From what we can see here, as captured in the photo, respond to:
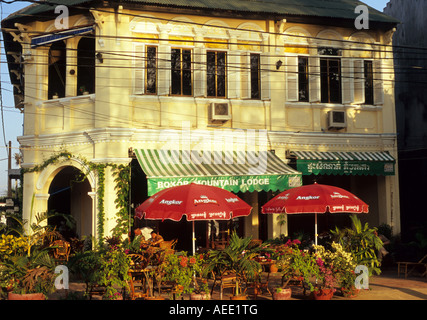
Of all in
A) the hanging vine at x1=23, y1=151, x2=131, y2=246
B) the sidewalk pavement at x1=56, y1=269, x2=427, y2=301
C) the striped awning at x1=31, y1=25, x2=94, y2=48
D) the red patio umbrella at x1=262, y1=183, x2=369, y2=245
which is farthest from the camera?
the striped awning at x1=31, y1=25, x2=94, y2=48

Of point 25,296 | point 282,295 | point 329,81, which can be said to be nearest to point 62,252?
point 25,296

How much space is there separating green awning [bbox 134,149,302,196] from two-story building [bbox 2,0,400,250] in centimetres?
4

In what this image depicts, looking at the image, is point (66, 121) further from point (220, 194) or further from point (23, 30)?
point (220, 194)

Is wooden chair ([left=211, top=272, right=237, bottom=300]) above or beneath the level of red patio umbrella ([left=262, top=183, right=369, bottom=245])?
beneath

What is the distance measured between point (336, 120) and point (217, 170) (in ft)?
16.6

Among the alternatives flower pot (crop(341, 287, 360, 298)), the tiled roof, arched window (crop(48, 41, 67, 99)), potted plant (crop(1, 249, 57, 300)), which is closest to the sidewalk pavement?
flower pot (crop(341, 287, 360, 298))

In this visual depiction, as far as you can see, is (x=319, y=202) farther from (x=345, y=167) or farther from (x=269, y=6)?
(x=269, y=6)

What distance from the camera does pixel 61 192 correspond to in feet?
74.9

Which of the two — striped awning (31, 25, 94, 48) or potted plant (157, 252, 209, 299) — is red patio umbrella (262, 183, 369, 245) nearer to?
potted plant (157, 252, 209, 299)

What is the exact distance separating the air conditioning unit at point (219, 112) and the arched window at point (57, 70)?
16.9 ft

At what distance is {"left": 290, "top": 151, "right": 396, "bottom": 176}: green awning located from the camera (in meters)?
19.7

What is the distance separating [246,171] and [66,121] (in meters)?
6.17

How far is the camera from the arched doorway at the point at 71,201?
21625mm
